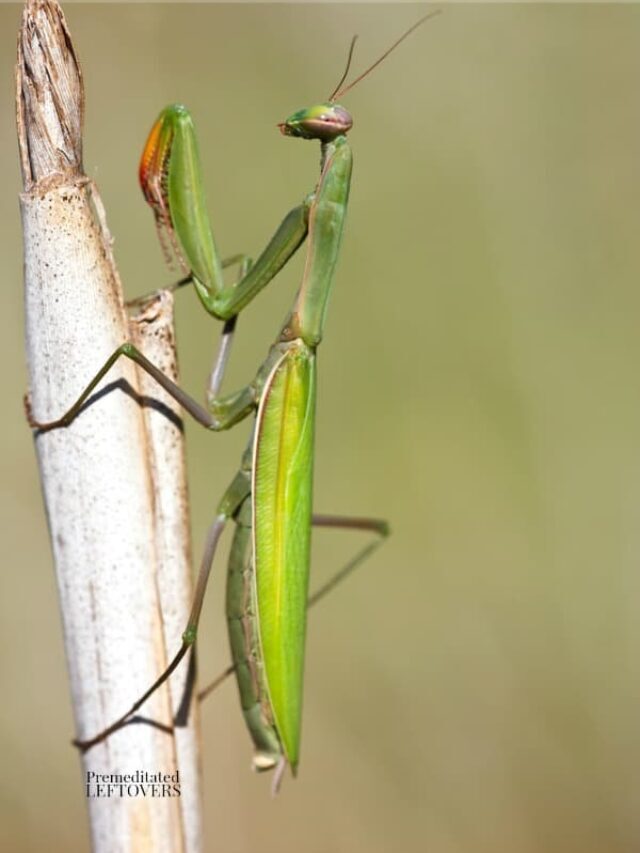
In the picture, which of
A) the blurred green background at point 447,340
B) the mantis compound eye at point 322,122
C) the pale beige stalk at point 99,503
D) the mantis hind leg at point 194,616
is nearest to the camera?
the pale beige stalk at point 99,503

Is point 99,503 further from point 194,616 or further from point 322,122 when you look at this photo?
point 322,122

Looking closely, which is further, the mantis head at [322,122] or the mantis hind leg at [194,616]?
the mantis head at [322,122]

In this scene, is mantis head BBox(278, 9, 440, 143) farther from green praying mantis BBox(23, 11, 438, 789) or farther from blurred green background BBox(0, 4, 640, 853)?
blurred green background BBox(0, 4, 640, 853)

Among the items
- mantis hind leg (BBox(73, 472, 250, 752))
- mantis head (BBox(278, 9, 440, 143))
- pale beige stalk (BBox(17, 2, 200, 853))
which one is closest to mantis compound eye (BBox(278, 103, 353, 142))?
mantis head (BBox(278, 9, 440, 143))

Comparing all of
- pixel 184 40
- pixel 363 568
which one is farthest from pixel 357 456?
pixel 184 40

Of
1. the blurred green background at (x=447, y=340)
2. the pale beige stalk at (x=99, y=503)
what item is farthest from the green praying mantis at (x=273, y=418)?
the blurred green background at (x=447, y=340)

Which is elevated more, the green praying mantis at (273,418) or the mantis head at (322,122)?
the mantis head at (322,122)

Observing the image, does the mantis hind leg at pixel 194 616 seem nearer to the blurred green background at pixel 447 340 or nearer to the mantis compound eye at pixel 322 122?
the mantis compound eye at pixel 322 122

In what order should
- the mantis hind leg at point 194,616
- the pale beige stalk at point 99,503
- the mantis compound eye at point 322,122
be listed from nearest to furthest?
the pale beige stalk at point 99,503 < the mantis hind leg at point 194,616 < the mantis compound eye at point 322,122
